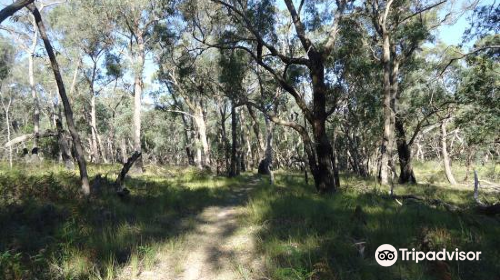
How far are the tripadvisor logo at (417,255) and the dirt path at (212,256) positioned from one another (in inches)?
69.2

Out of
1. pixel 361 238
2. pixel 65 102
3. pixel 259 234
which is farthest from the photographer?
pixel 65 102

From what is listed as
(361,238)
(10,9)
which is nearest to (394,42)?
(361,238)

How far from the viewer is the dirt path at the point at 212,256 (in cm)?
446

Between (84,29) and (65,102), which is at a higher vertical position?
(84,29)

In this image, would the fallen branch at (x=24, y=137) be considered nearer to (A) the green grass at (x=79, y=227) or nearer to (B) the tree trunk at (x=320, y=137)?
(A) the green grass at (x=79, y=227)

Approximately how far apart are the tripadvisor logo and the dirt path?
176 cm

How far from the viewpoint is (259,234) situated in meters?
5.80

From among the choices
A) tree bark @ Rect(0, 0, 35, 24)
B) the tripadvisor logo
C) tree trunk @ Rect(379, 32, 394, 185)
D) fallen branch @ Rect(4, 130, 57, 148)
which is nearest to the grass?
the tripadvisor logo

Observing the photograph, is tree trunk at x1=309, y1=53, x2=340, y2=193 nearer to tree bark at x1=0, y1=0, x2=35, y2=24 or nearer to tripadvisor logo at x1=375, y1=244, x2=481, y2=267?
tripadvisor logo at x1=375, y1=244, x2=481, y2=267

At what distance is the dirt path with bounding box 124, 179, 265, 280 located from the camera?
446cm

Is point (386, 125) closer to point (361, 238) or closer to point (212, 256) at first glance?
point (361, 238)

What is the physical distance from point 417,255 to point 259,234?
2647 mm

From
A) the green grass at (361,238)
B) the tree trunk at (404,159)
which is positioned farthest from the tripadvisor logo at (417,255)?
the tree trunk at (404,159)

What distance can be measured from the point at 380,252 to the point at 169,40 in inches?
722
